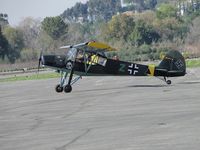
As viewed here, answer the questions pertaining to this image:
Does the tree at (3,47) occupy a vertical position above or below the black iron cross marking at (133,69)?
below

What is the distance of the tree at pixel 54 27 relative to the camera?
355 ft

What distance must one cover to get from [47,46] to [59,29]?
4.13 m

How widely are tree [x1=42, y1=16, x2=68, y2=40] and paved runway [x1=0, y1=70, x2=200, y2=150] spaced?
83701 millimetres

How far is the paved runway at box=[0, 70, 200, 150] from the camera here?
1245cm

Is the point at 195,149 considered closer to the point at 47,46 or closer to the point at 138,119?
the point at 138,119

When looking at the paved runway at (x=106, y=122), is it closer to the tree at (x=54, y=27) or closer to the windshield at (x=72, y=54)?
the windshield at (x=72, y=54)

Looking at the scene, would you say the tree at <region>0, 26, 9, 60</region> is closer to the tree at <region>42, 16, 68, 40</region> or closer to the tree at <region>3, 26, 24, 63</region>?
the tree at <region>3, 26, 24, 63</region>

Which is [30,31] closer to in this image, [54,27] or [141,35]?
[54,27]

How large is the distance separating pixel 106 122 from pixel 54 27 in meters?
94.2

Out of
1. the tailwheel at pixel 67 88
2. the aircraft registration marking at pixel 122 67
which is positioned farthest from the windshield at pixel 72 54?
the aircraft registration marking at pixel 122 67

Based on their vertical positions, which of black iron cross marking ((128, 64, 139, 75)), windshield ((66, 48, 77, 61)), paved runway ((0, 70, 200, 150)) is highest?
windshield ((66, 48, 77, 61))

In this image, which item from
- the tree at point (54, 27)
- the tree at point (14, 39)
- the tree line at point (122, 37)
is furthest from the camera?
the tree at point (54, 27)

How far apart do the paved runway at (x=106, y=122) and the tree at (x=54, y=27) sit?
275ft

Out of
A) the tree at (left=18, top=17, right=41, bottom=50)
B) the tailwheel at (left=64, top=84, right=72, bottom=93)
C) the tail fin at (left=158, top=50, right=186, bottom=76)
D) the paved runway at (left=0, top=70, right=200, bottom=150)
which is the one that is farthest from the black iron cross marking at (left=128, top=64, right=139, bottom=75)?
the tree at (left=18, top=17, right=41, bottom=50)
